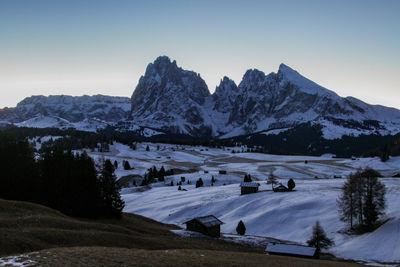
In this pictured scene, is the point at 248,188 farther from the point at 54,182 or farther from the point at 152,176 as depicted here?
the point at 152,176

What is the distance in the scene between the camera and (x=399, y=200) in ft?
234

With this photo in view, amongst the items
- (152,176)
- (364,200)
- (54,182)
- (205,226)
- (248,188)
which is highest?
(54,182)

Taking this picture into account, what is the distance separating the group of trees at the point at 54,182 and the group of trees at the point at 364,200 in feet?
137

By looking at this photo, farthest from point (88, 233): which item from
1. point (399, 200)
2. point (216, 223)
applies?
point (399, 200)

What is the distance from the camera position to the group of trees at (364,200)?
58906 millimetres

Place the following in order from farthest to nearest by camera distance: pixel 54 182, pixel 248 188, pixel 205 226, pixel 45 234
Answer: pixel 248 188 < pixel 205 226 < pixel 54 182 < pixel 45 234

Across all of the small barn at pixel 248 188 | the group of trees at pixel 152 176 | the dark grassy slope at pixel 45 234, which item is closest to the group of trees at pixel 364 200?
the small barn at pixel 248 188

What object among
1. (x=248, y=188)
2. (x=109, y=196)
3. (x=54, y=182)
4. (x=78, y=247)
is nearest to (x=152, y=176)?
(x=248, y=188)

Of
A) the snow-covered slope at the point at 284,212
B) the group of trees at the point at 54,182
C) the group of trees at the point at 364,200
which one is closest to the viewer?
the group of trees at the point at 54,182

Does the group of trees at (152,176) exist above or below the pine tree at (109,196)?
below

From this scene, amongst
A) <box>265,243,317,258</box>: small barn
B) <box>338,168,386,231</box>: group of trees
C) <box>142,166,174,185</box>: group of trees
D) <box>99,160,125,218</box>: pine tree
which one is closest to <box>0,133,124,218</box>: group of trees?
<box>99,160,125,218</box>: pine tree

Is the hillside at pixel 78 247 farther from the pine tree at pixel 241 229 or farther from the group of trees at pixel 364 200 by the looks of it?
the group of trees at pixel 364 200

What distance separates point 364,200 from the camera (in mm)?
61562

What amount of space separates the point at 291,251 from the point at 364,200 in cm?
2842
